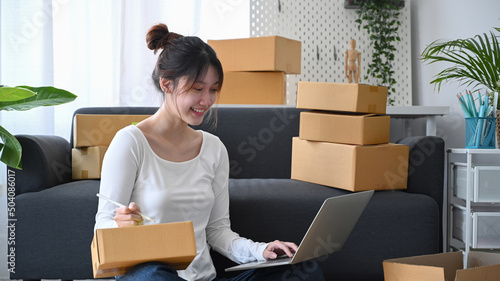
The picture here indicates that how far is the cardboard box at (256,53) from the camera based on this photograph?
2482mm

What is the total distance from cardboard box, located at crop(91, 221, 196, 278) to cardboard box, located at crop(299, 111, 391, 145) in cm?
108

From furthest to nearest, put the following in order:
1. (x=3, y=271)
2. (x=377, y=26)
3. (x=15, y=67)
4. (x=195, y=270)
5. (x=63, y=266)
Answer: (x=377, y=26) < (x=15, y=67) < (x=3, y=271) < (x=63, y=266) < (x=195, y=270)

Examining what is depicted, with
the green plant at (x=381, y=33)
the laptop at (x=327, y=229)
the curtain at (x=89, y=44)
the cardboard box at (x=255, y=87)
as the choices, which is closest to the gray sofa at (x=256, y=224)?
the laptop at (x=327, y=229)

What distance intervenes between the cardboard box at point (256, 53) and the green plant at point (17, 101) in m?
0.92

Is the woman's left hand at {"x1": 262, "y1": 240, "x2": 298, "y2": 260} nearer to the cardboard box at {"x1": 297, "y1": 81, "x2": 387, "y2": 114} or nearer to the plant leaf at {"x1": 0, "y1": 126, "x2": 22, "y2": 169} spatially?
the cardboard box at {"x1": 297, "y1": 81, "x2": 387, "y2": 114}

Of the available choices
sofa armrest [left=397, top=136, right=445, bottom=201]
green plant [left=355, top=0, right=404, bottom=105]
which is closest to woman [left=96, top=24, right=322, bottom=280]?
sofa armrest [left=397, top=136, right=445, bottom=201]

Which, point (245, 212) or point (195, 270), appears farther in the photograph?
point (245, 212)

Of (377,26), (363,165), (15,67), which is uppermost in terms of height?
(377,26)

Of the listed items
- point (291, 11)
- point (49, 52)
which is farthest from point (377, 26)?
point (49, 52)

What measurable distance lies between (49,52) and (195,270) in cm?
211

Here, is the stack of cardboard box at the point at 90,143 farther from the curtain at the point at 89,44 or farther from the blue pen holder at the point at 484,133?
the blue pen holder at the point at 484,133

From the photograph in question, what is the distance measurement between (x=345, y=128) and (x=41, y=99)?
1.16 metres

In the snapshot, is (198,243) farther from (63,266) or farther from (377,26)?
(377,26)

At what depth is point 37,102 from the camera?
1.88 m
